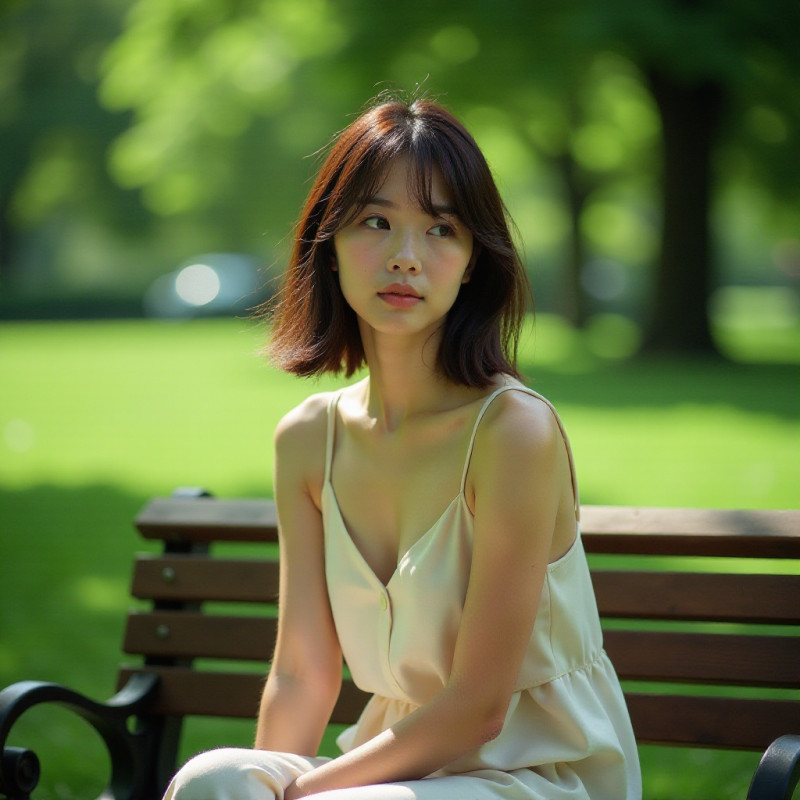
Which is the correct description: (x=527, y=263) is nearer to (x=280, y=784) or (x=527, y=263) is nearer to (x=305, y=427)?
(x=305, y=427)

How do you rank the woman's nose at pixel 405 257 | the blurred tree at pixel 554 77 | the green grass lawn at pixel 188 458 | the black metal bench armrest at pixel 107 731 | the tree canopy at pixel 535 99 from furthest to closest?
1. the tree canopy at pixel 535 99
2. the blurred tree at pixel 554 77
3. the green grass lawn at pixel 188 458
4. the black metal bench armrest at pixel 107 731
5. the woman's nose at pixel 405 257

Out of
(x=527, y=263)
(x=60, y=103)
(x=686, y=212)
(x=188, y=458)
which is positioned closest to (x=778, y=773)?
(x=527, y=263)

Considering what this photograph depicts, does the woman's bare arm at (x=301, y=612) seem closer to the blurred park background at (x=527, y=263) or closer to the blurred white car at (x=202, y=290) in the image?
the blurred park background at (x=527, y=263)

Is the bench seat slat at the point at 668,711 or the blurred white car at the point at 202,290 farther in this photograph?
the blurred white car at the point at 202,290

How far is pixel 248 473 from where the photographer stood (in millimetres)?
10555

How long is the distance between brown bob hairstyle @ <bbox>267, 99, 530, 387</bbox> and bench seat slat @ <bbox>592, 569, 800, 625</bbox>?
2.35 feet

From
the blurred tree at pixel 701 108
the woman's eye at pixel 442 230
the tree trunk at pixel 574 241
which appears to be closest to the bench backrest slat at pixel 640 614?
Result: the woman's eye at pixel 442 230

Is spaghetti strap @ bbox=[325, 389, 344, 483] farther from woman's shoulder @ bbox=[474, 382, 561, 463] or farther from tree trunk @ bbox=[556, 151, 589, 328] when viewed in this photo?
tree trunk @ bbox=[556, 151, 589, 328]

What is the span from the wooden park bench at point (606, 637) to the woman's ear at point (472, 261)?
0.79 meters

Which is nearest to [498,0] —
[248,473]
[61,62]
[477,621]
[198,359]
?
[248,473]

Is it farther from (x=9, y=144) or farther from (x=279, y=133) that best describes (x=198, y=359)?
(x=9, y=144)

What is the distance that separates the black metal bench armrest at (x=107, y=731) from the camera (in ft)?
9.30

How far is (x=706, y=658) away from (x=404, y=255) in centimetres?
132

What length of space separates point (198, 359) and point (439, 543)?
2043cm
